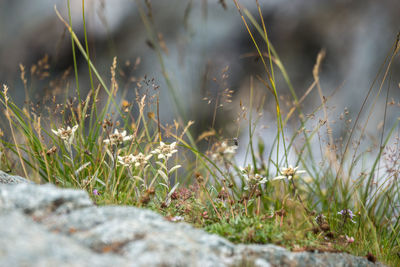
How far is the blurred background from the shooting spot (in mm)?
5477

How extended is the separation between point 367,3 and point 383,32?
1.73 ft

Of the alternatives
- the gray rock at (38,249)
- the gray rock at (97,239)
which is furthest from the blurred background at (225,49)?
the gray rock at (38,249)

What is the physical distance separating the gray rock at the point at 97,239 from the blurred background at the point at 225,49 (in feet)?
11.4

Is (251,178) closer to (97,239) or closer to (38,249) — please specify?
(97,239)

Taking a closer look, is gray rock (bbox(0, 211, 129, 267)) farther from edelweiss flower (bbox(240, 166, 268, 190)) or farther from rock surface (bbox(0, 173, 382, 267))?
edelweiss flower (bbox(240, 166, 268, 190))

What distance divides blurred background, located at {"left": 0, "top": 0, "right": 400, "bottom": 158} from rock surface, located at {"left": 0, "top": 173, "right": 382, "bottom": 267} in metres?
3.49

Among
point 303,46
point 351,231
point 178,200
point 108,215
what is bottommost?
point 351,231

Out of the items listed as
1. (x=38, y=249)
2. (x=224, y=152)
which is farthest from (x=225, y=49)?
(x=38, y=249)

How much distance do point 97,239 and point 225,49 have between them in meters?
4.94

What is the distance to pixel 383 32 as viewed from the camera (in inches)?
217

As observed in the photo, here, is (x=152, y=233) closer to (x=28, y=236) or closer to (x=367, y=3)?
(x=28, y=236)

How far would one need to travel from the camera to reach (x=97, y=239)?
1411mm

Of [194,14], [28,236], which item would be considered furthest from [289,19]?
[28,236]

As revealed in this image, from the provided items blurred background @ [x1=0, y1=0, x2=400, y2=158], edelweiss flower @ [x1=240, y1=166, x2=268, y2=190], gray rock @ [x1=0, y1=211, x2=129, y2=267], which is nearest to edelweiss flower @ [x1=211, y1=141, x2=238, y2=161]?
edelweiss flower @ [x1=240, y1=166, x2=268, y2=190]
